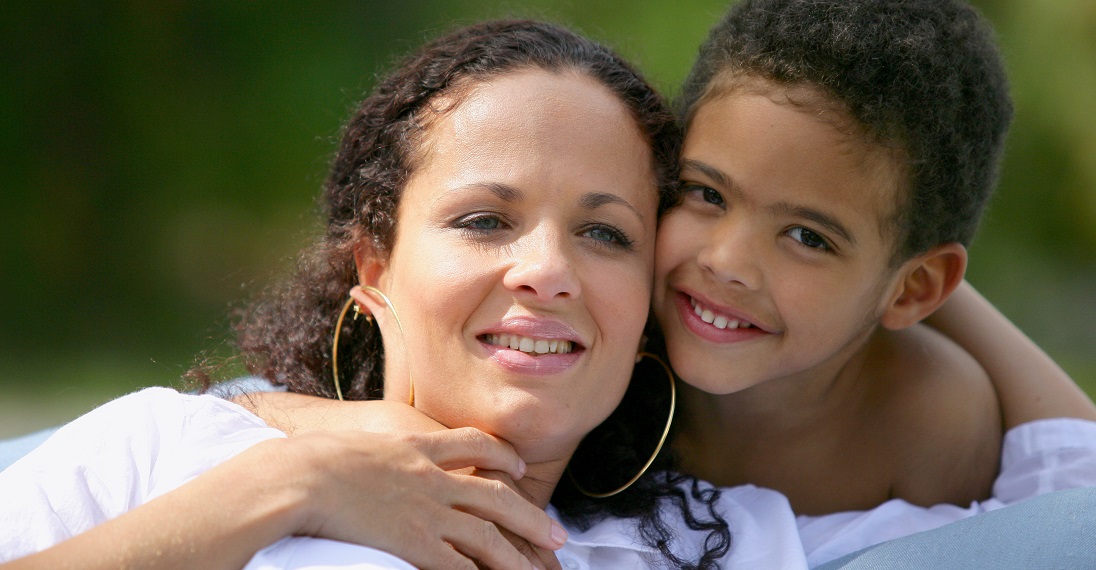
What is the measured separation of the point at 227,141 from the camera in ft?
25.1

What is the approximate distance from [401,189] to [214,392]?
27.6 inches

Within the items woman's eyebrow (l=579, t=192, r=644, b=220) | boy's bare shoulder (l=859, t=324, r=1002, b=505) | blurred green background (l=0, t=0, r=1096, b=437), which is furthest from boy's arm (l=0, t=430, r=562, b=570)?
blurred green background (l=0, t=0, r=1096, b=437)

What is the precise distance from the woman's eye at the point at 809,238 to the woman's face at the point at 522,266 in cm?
41

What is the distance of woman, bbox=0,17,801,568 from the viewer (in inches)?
72.5

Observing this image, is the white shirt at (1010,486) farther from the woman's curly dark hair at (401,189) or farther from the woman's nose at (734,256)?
the woman's nose at (734,256)

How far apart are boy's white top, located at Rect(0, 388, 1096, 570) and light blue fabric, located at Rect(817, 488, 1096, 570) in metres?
0.26

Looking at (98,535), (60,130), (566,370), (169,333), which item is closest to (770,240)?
(566,370)

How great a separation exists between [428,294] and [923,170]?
126cm

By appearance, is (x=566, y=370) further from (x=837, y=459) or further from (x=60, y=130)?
(x=60, y=130)

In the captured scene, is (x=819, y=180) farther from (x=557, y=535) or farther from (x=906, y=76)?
(x=557, y=535)

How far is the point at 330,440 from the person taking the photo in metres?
1.93

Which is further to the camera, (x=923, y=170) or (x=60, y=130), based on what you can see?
(x=60, y=130)

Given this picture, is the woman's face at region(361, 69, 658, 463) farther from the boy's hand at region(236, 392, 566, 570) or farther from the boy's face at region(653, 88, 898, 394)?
the boy's face at region(653, 88, 898, 394)

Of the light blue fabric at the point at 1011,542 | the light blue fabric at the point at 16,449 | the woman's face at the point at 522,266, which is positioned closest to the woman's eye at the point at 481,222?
the woman's face at the point at 522,266
